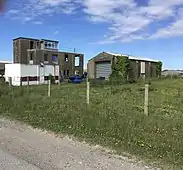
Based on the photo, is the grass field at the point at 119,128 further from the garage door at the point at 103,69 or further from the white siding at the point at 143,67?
the white siding at the point at 143,67

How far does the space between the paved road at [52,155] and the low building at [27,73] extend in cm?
3375

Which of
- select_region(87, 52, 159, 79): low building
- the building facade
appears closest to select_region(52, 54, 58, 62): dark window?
the building facade

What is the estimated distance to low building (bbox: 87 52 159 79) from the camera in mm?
56656

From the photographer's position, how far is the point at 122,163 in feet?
17.8

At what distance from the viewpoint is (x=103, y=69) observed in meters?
58.6

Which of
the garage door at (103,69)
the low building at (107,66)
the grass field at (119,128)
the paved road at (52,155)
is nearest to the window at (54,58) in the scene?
the low building at (107,66)

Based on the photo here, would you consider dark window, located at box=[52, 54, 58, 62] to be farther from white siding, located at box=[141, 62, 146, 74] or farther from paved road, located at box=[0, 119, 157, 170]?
paved road, located at box=[0, 119, 157, 170]

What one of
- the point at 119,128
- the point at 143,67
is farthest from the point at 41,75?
the point at 119,128

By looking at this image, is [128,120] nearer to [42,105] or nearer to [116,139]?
[116,139]

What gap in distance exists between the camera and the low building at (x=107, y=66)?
186ft

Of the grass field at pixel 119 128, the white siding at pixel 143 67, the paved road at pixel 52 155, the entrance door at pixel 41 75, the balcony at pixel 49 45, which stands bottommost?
the paved road at pixel 52 155

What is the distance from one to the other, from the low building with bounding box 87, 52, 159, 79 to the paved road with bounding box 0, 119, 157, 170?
48.6 m

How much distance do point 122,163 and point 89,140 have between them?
1.95m

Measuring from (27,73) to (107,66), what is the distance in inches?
762
